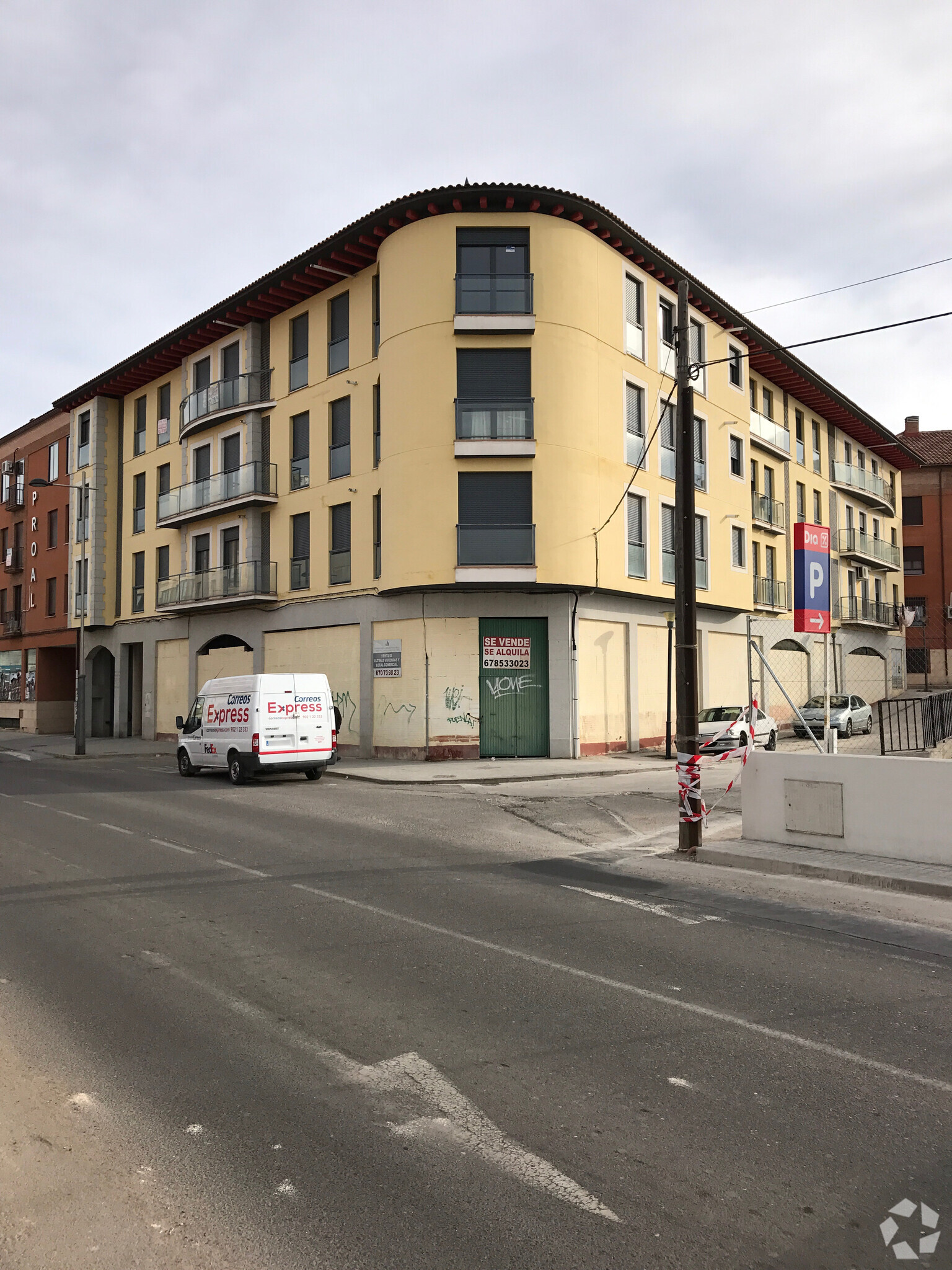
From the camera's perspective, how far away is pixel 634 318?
28.3 m

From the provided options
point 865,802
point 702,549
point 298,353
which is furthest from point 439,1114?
point 702,549

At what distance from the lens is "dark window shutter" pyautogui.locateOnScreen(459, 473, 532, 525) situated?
2478 cm

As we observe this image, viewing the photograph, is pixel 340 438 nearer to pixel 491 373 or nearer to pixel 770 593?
pixel 491 373

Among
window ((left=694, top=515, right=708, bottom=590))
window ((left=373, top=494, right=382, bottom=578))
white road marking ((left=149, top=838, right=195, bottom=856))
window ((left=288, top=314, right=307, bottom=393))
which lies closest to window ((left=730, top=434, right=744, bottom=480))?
window ((left=694, top=515, right=708, bottom=590))

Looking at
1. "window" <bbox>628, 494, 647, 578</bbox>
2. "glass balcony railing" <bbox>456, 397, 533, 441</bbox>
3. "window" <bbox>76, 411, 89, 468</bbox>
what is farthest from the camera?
"window" <bbox>76, 411, 89, 468</bbox>

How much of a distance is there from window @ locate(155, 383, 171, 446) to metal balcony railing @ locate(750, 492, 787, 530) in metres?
22.1

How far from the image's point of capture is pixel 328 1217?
343 centimetres

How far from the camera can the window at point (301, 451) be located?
2962 cm

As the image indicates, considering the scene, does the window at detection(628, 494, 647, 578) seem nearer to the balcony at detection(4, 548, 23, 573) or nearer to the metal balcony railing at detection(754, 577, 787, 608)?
the metal balcony railing at detection(754, 577, 787, 608)

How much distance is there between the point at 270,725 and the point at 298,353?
15130 millimetres

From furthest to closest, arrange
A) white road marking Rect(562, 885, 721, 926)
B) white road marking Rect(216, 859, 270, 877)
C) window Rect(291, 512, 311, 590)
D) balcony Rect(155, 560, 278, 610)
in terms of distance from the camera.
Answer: balcony Rect(155, 560, 278, 610)
window Rect(291, 512, 311, 590)
white road marking Rect(216, 859, 270, 877)
white road marking Rect(562, 885, 721, 926)

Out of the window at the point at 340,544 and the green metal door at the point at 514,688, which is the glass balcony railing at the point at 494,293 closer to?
the window at the point at 340,544

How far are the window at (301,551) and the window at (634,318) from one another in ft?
35.7

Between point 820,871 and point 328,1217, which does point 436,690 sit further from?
point 328,1217
